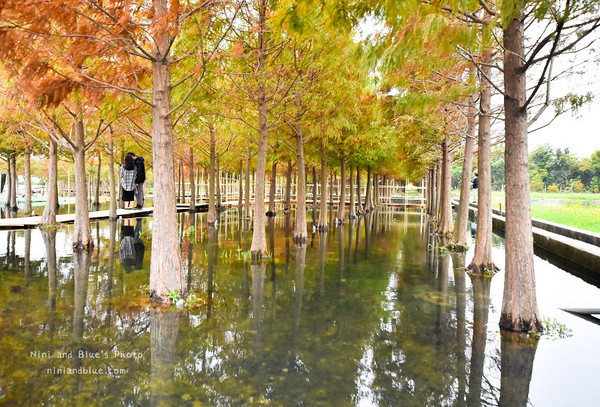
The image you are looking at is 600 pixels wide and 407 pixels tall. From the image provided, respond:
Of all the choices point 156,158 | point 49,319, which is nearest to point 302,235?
point 156,158

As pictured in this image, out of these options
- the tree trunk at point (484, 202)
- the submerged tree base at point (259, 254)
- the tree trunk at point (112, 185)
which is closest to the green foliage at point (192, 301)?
the submerged tree base at point (259, 254)

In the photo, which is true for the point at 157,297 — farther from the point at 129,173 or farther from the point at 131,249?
the point at 129,173

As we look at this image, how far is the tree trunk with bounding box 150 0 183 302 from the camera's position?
7492 mm

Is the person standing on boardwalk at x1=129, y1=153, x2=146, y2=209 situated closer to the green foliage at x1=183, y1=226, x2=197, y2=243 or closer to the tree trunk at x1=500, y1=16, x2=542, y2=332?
the green foliage at x1=183, y1=226, x2=197, y2=243

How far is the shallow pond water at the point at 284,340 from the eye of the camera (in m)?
4.15

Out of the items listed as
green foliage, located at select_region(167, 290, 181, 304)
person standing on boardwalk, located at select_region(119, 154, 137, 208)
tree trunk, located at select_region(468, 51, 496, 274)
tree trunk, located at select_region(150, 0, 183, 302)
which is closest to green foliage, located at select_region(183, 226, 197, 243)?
person standing on boardwalk, located at select_region(119, 154, 137, 208)

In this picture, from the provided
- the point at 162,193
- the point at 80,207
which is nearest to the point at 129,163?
the point at 80,207

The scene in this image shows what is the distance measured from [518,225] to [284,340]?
4049 mm

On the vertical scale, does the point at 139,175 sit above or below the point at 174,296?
above

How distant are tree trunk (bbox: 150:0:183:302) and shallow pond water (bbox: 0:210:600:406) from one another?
54 centimetres

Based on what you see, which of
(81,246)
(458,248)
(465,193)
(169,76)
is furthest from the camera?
(458,248)

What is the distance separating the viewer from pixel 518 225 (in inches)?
243

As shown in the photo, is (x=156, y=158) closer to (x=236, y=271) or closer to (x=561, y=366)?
(x=236, y=271)

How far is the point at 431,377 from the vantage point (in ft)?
14.8
